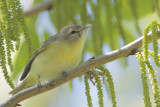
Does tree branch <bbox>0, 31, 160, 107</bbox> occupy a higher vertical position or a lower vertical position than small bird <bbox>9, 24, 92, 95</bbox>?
lower

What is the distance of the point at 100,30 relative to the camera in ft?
8.43

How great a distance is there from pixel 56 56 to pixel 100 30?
603 mm

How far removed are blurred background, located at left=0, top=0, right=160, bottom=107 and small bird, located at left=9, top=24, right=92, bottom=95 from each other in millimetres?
107

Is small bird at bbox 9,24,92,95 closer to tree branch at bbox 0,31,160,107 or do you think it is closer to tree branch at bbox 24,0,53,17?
tree branch at bbox 24,0,53,17

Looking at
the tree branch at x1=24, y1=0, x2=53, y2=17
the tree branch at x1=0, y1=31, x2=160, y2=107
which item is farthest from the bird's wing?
the tree branch at x1=0, y1=31, x2=160, y2=107

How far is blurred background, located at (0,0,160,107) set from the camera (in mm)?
2531

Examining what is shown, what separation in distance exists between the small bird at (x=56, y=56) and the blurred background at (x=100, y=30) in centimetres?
11

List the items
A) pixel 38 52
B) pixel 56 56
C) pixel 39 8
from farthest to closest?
1. pixel 39 8
2. pixel 38 52
3. pixel 56 56

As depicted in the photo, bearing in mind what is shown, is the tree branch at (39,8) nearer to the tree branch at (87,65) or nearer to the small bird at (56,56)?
the small bird at (56,56)

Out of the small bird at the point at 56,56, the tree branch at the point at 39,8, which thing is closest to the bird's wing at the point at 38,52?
the small bird at the point at 56,56

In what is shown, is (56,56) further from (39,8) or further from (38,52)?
(39,8)

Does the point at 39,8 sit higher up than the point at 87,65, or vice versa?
the point at 39,8

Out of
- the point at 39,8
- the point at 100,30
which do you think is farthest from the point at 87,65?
the point at 39,8

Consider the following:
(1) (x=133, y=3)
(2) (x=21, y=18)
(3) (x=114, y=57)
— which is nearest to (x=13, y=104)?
(2) (x=21, y=18)
